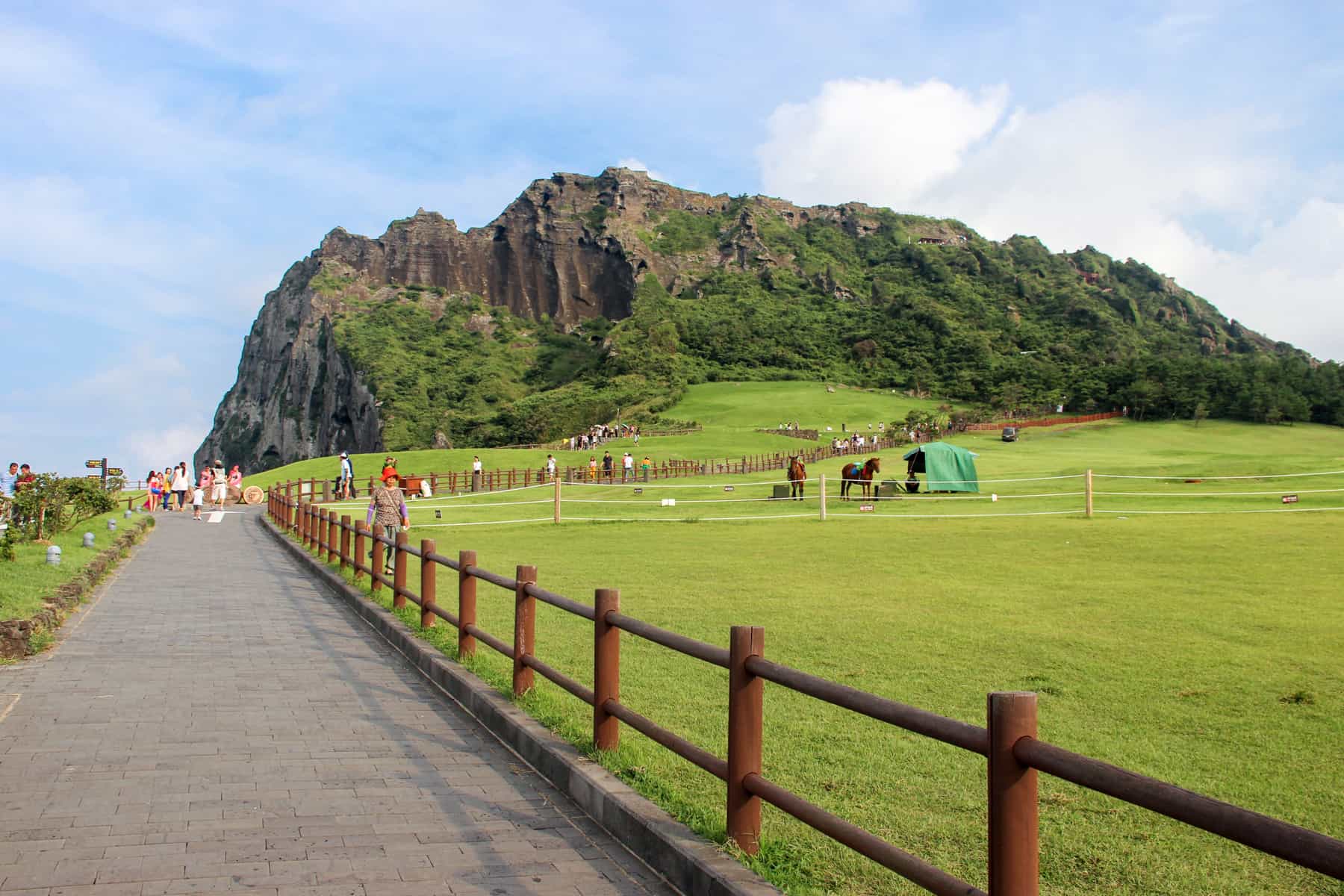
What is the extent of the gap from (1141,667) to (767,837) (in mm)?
4759

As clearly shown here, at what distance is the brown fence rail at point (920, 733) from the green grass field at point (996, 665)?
29cm

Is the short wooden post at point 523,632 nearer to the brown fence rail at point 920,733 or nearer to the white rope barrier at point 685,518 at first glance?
the brown fence rail at point 920,733

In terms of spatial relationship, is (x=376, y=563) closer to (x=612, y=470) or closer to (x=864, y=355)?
(x=612, y=470)

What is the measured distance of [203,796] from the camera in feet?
18.4

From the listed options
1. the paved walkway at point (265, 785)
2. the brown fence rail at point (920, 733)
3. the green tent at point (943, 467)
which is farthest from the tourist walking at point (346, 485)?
the brown fence rail at point (920, 733)

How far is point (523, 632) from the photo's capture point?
7395 mm

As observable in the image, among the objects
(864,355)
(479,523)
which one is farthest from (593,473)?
(864,355)

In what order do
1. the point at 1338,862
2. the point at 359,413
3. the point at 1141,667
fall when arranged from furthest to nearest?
the point at 359,413, the point at 1141,667, the point at 1338,862

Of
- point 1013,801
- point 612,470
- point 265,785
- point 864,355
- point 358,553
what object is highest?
point 864,355

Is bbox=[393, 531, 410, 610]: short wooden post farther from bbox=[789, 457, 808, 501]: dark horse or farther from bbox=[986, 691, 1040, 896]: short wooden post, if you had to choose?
bbox=[789, 457, 808, 501]: dark horse

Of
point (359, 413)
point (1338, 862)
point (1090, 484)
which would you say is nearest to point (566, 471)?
point (1090, 484)

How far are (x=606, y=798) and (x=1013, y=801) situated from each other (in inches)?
106

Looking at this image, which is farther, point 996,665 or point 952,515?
point 952,515

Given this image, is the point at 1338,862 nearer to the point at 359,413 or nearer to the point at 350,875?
the point at 350,875
